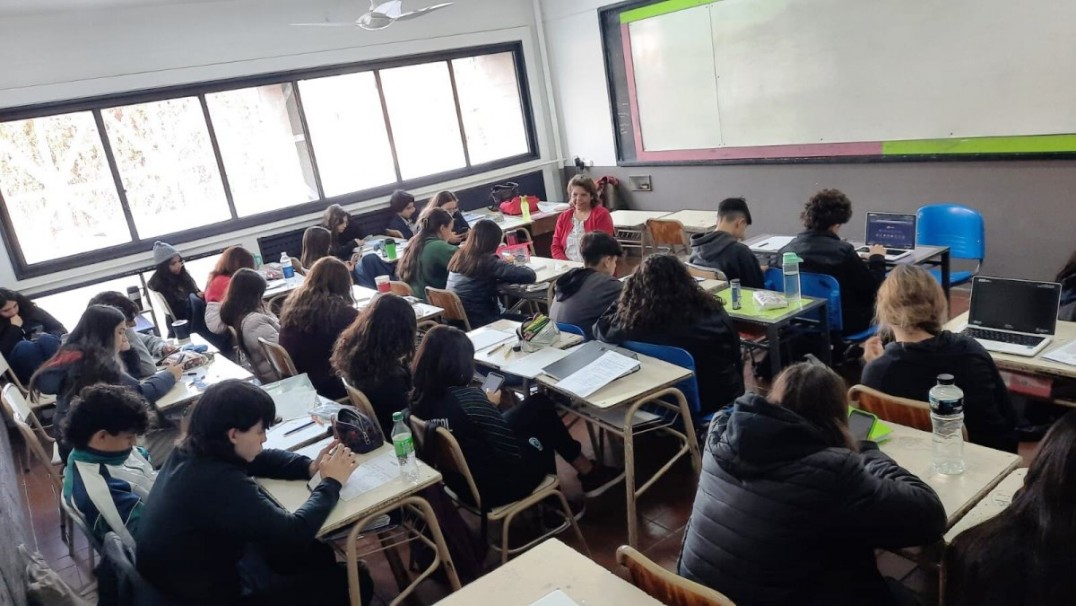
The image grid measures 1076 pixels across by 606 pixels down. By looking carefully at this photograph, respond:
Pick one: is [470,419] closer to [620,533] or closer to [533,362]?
[533,362]

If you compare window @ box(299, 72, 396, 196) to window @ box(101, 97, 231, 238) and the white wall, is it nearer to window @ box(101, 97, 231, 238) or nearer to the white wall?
the white wall

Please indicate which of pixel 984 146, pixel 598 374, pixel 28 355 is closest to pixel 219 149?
pixel 28 355

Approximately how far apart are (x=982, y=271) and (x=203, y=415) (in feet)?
18.1

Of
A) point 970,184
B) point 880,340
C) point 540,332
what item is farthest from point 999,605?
point 970,184

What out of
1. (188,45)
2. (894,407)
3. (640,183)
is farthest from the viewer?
(640,183)

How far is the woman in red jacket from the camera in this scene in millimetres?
5625

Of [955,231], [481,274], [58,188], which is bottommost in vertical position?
[955,231]

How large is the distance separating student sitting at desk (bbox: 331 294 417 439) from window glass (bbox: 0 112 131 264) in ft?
15.6

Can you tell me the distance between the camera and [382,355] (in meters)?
3.05

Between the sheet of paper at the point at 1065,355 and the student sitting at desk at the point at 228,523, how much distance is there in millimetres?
2661

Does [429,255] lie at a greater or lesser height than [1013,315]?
greater

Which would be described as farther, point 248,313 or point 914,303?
point 248,313

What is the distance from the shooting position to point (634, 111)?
26.1 feet

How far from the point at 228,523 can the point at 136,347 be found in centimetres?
234
